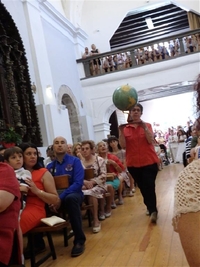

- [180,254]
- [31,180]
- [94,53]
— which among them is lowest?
[180,254]

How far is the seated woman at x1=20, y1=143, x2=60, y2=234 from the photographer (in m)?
3.35

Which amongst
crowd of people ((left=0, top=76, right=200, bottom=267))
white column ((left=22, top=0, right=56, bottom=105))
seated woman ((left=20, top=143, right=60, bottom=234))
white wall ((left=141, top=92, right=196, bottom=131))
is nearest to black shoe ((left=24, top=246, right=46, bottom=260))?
crowd of people ((left=0, top=76, right=200, bottom=267))

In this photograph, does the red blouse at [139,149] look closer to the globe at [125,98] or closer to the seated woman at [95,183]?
the seated woman at [95,183]

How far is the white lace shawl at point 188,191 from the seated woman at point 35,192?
8.11ft

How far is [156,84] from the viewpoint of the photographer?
491 inches

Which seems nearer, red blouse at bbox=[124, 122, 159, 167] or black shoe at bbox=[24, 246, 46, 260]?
black shoe at bbox=[24, 246, 46, 260]

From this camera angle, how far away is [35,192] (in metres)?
3.37

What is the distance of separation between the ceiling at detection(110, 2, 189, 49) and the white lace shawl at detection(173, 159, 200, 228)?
15629 millimetres

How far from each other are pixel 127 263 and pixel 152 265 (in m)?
0.26

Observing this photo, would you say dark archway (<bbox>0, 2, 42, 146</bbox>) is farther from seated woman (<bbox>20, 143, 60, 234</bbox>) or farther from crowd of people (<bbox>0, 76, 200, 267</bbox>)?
seated woman (<bbox>20, 143, 60, 234</bbox>)

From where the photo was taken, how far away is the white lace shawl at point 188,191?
1031 mm

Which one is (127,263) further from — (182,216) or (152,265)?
(182,216)

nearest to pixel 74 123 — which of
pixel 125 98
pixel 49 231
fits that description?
pixel 125 98

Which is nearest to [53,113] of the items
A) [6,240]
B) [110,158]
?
[110,158]
